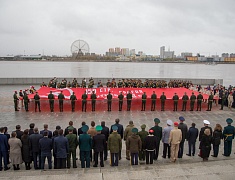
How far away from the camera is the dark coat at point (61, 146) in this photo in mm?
6625

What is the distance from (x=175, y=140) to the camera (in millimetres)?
7484

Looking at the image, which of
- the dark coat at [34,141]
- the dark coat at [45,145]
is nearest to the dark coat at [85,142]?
the dark coat at [45,145]

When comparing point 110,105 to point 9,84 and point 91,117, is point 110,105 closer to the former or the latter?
point 91,117

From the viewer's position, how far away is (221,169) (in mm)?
6309

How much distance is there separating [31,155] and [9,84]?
85.1 ft

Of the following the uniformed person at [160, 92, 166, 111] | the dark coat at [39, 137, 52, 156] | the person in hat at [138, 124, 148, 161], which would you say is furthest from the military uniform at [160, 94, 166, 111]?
the dark coat at [39, 137, 52, 156]

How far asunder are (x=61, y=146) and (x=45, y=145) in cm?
46

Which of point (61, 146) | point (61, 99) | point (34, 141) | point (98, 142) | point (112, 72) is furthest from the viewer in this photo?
point (112, 72)

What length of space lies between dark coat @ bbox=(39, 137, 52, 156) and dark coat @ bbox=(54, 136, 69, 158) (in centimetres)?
18

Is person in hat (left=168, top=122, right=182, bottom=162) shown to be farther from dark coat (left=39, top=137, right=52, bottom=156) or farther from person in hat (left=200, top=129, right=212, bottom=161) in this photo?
dark coat (left=39, top=137, right=52, bottom=156)

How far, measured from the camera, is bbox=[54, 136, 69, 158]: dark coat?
6.62 m

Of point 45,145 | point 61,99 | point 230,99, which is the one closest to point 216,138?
point 45,145

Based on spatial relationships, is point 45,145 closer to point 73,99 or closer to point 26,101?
point 73,99

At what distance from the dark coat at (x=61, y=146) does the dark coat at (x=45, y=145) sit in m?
0.18
